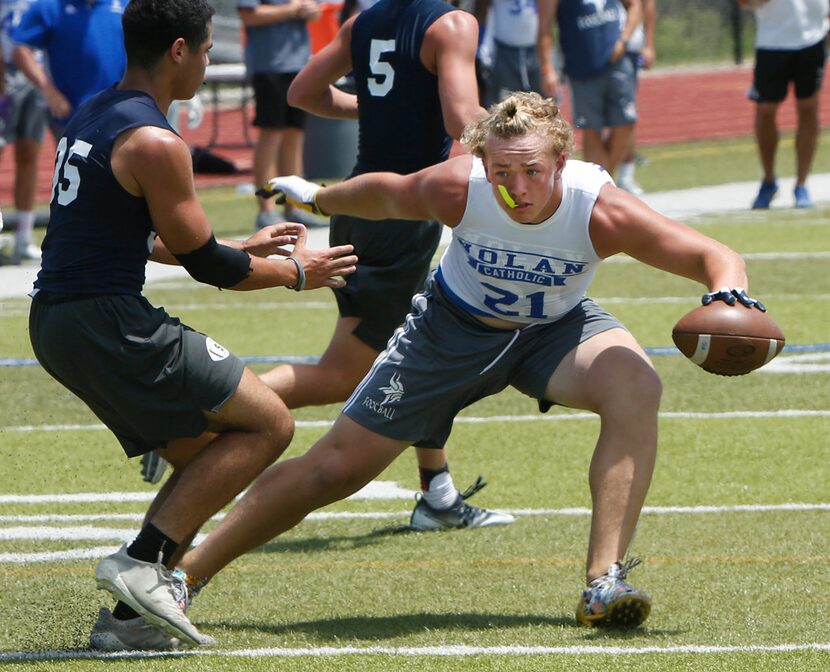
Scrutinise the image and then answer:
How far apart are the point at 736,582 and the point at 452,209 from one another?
146cm

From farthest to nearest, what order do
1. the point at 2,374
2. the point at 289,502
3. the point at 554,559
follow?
the point at 2,374, the point at 554,559, the point at 289,502

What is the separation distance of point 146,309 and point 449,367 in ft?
3.38

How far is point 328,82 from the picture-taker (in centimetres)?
694

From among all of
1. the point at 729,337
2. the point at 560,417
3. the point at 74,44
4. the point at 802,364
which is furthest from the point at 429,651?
the point at 74,44

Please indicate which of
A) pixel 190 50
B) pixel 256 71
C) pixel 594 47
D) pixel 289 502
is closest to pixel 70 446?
pixel 289 502

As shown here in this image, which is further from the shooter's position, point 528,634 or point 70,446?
point 70,446

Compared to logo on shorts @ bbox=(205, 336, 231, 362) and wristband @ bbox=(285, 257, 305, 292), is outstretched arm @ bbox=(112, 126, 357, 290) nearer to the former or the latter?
wristband @ bbox=(285, 257, 305, 292)

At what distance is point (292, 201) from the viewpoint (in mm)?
5898

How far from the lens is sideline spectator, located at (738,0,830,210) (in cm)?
1424

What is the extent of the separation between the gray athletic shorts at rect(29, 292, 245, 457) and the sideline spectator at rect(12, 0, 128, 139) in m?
6.88

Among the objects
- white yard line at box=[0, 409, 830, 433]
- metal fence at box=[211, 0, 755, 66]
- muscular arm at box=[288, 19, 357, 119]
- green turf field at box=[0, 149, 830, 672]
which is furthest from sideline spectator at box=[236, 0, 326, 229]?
metal fence at box=[211, 0, 755, 66]

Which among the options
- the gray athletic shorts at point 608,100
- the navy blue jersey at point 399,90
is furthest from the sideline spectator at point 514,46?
the navy blue jersey at point 399,90

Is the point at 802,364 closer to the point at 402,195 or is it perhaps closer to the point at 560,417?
the point at 560,417

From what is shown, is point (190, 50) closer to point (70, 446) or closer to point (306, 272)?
point (306, 272)
